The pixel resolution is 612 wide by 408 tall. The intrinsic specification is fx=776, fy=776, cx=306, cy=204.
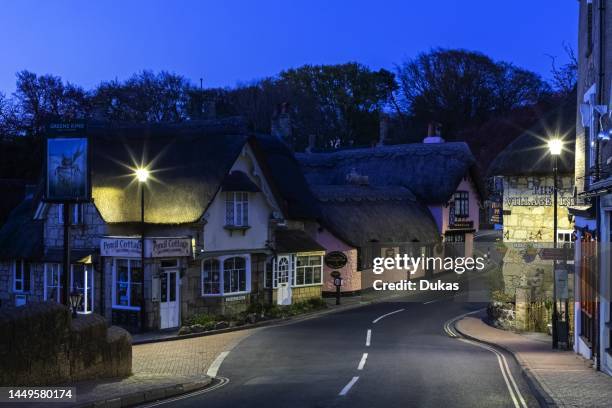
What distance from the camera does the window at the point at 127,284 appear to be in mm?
31547

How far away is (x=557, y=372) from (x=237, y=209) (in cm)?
1842

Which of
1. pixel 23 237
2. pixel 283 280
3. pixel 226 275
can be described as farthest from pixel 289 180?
pixel 23 237

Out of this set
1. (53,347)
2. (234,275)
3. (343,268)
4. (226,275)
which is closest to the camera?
(53,347)

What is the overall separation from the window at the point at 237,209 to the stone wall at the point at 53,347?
1680 cm

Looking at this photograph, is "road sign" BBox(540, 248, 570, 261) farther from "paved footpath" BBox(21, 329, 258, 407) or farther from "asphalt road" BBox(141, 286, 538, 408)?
"paved footpath" BBox(21, 329, 258, 407)

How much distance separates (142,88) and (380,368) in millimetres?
59839

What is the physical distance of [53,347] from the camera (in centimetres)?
1571

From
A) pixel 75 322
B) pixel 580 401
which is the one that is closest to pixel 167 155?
pixel 75 322

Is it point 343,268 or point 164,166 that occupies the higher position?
point 164,166

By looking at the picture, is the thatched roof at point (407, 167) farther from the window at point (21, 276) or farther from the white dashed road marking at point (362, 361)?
the white dashed road marking at point (362, 361)

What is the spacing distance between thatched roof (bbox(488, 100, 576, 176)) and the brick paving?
479 inches

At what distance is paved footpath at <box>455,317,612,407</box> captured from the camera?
51.8 feet

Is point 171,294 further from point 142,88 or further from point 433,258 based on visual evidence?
point 142,88

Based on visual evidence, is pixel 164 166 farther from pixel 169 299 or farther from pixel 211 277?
pixel 169 299
